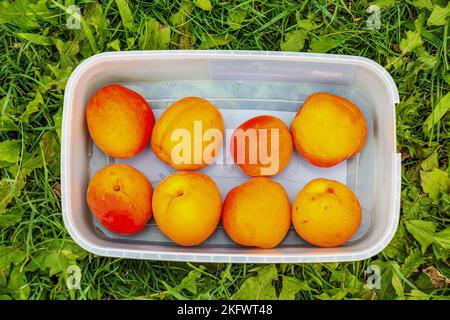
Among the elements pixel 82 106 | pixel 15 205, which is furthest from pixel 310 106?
pixel 15 205

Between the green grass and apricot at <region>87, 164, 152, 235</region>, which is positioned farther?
the green grass

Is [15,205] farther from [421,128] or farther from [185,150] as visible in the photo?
[421,128]

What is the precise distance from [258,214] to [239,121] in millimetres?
283

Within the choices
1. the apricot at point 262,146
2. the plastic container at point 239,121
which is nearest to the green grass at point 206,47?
the plastic container at point 239,121

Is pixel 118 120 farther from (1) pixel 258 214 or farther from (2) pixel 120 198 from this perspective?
(1) pixel 258 214

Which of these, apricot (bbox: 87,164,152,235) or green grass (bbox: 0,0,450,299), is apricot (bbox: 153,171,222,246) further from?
green grass (bbox: 0,0,450,299)

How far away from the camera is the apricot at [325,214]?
43.1 inches

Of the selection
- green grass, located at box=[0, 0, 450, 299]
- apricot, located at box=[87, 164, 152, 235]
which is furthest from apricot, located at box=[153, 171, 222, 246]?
green grass, located at box=[0, 0, 450, 299]

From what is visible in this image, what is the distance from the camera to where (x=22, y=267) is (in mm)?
1234

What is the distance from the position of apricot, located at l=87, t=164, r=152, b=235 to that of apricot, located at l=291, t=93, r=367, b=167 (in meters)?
0.37

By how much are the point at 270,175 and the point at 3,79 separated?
711 mm

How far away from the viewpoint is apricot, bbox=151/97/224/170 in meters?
1.13

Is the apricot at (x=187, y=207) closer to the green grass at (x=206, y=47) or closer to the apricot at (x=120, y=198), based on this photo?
the apricot at (x=120, y=198)

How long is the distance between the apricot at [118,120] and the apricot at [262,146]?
217 millimetres
